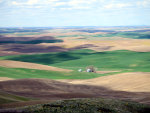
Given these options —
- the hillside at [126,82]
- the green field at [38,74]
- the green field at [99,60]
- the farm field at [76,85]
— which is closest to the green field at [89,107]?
the farm field at [76,85]

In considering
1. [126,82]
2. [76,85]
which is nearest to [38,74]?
[76,85]

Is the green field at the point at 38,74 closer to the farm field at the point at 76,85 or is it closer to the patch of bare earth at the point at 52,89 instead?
the farm field at the point at 76,85

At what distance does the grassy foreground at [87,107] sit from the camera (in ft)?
50.6

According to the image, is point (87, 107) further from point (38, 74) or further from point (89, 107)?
point (38, 74)

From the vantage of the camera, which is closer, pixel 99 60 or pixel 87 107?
pixel 87 107

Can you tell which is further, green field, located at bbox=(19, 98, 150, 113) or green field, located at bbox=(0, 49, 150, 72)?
green field, located at bbox=(0, 49, 150, 72)

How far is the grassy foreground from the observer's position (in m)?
15.4

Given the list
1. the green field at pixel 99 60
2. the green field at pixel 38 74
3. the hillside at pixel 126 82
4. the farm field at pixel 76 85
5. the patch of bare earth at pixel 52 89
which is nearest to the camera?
the farm field at pixel 76 85

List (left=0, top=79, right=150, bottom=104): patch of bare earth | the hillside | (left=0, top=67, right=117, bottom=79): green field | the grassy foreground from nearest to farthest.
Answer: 1. the grassy foreground
2. (left=0, top=79, right=150, bottom=104): patch of bare earth
3. the hillside
4. (left=0, top=67, right=117, bottom=79): green field

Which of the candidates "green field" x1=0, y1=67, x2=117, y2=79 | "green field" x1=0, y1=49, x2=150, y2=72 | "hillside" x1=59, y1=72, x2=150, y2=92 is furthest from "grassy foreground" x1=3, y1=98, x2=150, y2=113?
"green field" x1=0, y1=49, x2=150, y2=72

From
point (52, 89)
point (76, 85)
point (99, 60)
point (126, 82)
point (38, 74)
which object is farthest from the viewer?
point (99, 60)

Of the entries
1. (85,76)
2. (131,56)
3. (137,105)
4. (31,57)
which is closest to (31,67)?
(85,76)

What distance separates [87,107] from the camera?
16.1 meters

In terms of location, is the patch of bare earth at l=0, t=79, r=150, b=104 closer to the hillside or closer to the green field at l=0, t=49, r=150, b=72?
the hillside
